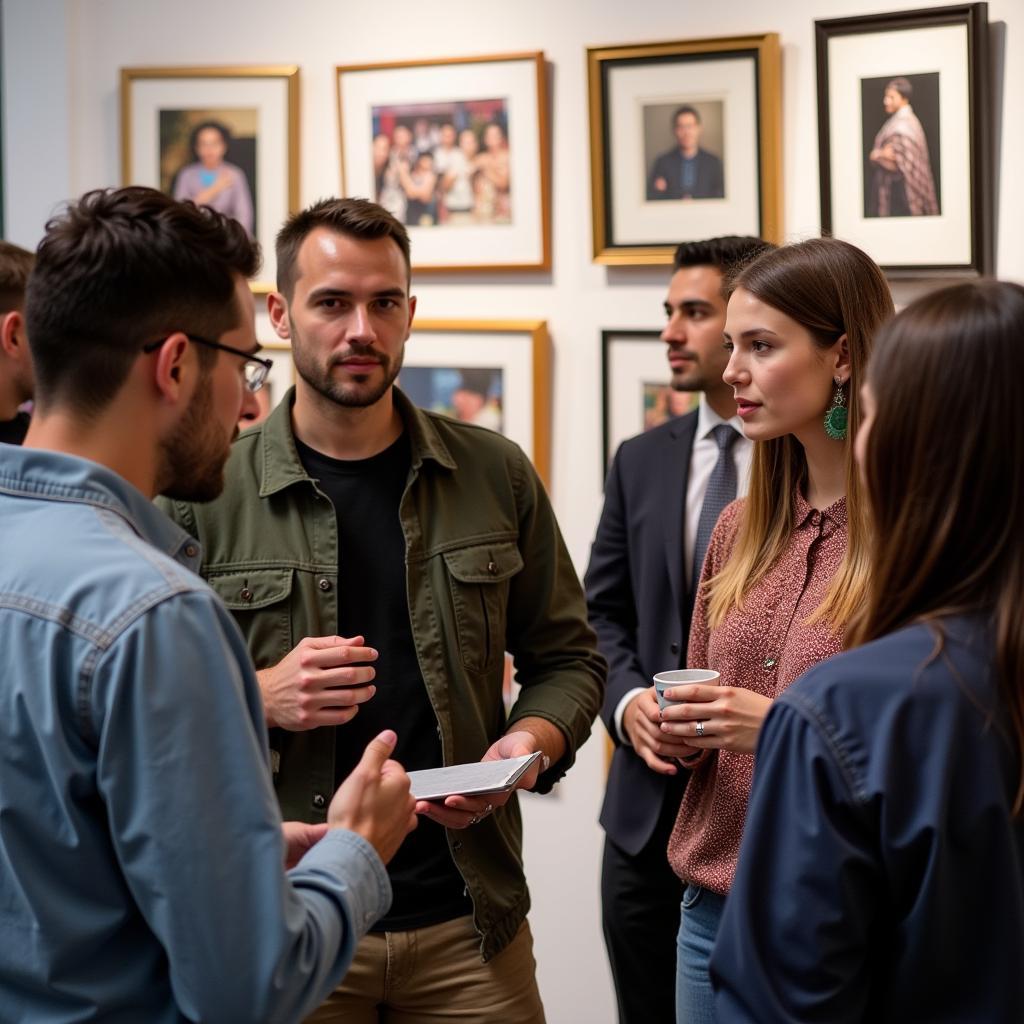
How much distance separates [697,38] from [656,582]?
4.85 feet

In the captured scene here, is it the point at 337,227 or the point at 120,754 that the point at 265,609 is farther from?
the point at 120,754

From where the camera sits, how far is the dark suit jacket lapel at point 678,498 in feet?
9.64

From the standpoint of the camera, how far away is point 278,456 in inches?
91.3

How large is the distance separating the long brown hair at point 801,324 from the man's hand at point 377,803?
31.6 inches

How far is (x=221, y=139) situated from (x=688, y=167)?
144cm

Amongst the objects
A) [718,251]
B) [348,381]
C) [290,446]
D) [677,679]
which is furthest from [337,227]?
[718,251]

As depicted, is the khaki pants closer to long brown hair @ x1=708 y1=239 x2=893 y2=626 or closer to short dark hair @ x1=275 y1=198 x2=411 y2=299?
long brown hair @ x1=708 y1=239 x2=893 y2=626

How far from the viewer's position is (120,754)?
123cm

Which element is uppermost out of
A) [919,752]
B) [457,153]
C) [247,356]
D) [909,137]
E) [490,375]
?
[457,153]

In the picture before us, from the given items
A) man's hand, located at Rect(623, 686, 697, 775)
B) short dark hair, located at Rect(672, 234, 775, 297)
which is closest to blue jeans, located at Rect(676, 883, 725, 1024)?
man's hand, located at Rect(623, 686, 697, 775)

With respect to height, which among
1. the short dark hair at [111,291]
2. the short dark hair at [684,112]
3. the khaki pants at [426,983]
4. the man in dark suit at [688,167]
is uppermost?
the short dark hair at [684,112]

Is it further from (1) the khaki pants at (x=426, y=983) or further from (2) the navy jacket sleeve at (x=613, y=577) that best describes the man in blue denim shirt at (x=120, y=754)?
(2) the navy jacket sleeve at (x=613, y=577)

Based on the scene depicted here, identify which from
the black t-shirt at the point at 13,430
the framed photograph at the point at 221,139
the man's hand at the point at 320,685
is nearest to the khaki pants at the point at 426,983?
the man's hand at the point at 320,685

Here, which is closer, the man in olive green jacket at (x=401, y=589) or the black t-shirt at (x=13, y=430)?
the man in olive green jacket at (x=401, y=589)
